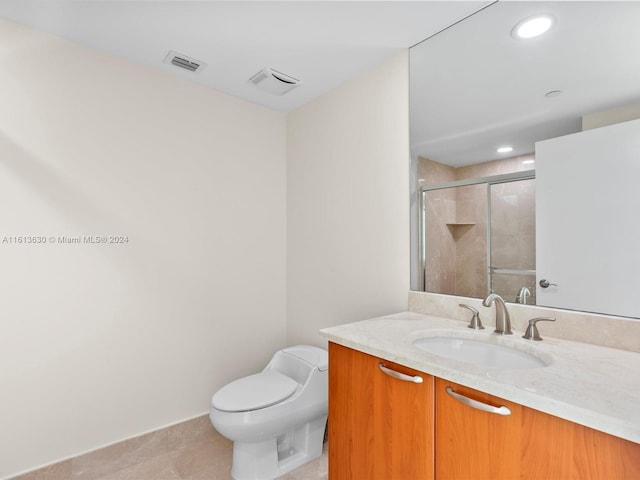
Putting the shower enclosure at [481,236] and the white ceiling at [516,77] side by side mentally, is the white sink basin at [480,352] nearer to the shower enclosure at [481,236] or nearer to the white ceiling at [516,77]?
the shower enclosure at [481,236]

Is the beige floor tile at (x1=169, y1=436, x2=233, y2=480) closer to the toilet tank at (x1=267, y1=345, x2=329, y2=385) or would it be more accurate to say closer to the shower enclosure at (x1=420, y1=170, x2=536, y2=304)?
the toilet tank at (x1=267, y1=345, x2=329, y2=385)

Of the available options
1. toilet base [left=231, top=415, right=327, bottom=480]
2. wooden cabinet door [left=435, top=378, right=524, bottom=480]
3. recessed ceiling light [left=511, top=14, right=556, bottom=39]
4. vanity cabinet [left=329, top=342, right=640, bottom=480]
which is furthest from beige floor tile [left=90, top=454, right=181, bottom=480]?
recessed ceiling light [left=511, top=14, right=556, bottom=39]

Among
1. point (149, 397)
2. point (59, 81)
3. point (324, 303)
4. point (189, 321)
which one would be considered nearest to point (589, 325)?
point (324, 303)

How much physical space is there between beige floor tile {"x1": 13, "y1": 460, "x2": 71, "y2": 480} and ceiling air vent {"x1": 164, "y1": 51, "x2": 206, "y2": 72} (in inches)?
86.8

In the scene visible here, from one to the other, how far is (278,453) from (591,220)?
1.87m

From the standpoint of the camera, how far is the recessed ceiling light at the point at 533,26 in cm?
127

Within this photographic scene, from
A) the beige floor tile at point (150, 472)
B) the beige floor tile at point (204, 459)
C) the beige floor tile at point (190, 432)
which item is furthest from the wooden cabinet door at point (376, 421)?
the beige floor tile at point (190, 432)

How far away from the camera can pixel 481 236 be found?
58.1 inches

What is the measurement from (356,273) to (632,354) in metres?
1.25

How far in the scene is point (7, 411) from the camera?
1531 mm

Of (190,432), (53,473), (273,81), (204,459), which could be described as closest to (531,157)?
(273,81)

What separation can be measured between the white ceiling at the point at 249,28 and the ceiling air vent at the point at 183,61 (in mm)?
32

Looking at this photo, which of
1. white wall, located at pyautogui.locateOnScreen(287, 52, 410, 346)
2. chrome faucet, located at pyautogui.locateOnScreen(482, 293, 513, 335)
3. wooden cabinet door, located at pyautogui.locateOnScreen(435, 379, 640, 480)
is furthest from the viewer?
white wall, located at pyautogui.locateOnScreen(287, 52, 410, 346)

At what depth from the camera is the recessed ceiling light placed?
1.27 m
